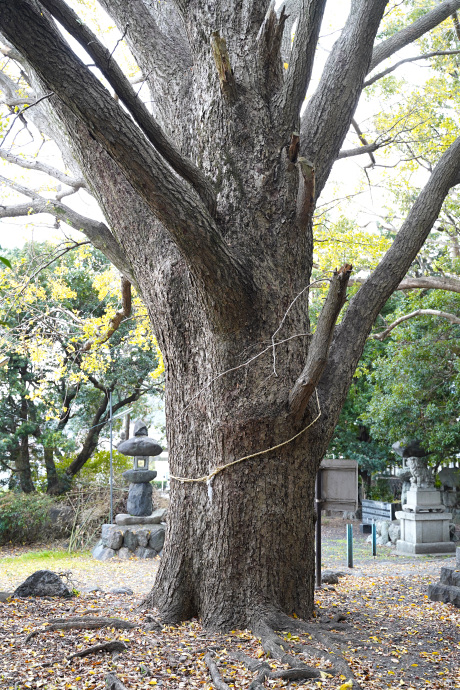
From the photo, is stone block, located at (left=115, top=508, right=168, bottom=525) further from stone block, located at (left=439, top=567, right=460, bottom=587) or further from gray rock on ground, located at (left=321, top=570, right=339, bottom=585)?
stone block, located at (left=439, top=567, right=460, bottom=587)

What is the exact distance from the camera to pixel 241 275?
11.9 ft

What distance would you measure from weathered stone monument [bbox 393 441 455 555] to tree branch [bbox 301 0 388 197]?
868 centimetres

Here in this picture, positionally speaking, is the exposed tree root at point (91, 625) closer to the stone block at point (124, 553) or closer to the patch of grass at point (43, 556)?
the stone block at point (124, 553)

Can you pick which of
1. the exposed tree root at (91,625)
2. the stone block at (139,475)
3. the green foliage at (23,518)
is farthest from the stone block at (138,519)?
the exposed tree root at (91,625)

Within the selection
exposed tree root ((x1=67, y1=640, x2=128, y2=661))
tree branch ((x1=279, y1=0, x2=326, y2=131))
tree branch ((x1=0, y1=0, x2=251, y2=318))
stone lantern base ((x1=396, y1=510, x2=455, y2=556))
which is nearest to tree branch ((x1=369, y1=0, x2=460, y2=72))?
tree branch ((x1=279, y1=0, x2=326, y2=131))

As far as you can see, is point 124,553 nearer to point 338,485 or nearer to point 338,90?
point 338,485

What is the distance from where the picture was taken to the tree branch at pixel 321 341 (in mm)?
3119

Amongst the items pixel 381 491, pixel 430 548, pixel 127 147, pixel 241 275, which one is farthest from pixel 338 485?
pixel 381 491

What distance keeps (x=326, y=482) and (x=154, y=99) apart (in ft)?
13.0

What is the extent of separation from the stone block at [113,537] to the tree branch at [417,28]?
903cm

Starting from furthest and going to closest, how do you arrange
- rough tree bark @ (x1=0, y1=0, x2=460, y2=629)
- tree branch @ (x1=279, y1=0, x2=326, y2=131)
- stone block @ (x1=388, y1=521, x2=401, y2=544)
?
stone block @ (x1=388, y1=521, x2=401, y2=544) → tree branch @ (x1=279, y1=0, x2=326, y2=131) → rough tree bark @ (x1=0, y1=0, x2=460, y2=629)

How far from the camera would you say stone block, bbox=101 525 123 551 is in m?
10.8

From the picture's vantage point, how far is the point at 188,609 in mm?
3889

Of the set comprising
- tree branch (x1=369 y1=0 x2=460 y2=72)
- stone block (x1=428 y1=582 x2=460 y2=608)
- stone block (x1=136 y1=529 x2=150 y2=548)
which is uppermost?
tree branch (x1=369 y1=0 x2=460 y2=72)
